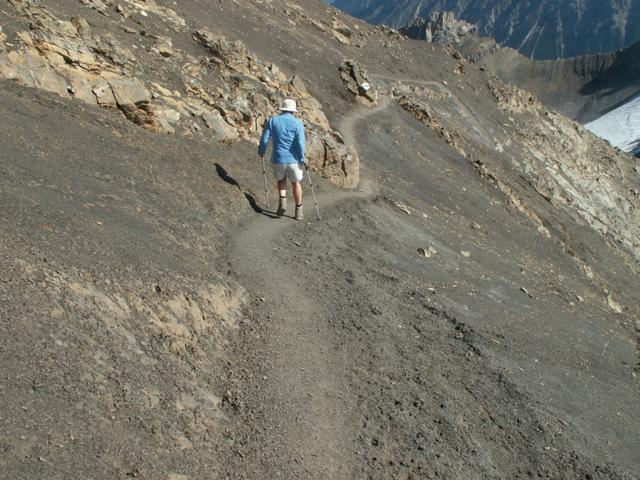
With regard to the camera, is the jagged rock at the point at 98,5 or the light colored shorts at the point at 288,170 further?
the jagged rock at the point at 98,5

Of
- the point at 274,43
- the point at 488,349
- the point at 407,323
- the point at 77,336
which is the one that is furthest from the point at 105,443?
the point at 274,43

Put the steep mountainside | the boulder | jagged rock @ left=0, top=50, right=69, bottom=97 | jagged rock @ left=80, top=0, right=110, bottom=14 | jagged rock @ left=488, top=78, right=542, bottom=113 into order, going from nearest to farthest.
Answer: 1. jagged rock @ left=0, top=50, right=69, bottom=97
2. the boulder
3. jagged rock @ left=80, top=0, right=110, bottom=14
4. jagged rock @ left=488, top=78, right=542, bottom=113
5. the steep mountainside

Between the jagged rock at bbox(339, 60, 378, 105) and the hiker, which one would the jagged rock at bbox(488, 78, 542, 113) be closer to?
the jagged rock at bbox(339, 60, 378, 105)

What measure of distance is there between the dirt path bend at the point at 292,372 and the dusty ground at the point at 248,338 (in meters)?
0.03

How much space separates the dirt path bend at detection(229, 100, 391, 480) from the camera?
6297 millimetres

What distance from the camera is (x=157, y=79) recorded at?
16.1 m

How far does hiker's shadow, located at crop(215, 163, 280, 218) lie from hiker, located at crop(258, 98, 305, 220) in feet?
1.31

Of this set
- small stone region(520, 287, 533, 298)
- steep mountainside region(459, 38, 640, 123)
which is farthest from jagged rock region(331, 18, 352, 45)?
steep mountainside region(459, 38, 640, 123)

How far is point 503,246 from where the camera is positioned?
2200cm

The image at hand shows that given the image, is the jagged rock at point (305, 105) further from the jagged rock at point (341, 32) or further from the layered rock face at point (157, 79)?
the jagged rock at point (341, 32)

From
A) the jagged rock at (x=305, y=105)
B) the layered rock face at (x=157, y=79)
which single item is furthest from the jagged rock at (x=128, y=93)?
the jagged rock at (x=305, y=105)

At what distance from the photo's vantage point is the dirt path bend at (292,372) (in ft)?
20.7

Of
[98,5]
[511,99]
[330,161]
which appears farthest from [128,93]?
[511,99]

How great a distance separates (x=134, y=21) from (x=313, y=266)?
45.8ft
